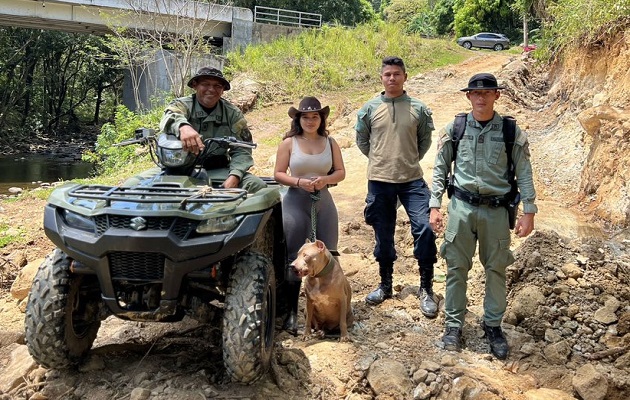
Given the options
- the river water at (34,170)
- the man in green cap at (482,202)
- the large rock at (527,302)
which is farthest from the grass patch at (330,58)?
the man in green cap at (482,202)

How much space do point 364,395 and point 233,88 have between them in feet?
57.3

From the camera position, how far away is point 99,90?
38.0m

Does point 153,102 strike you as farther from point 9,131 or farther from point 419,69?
point 9,131

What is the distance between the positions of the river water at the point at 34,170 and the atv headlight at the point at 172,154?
40.0ft

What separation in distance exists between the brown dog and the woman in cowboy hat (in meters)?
0.23

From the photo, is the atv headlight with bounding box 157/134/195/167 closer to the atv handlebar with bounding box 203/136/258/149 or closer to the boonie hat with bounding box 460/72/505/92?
the atv handlebar with bounding box 203/136/258/149

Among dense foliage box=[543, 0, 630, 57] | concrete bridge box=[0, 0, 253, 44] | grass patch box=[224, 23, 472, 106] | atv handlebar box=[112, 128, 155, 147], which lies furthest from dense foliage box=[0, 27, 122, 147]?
atv handlebar box=[112, 128, 155, 147]

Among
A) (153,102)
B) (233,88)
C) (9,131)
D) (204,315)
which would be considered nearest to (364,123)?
(204,315)

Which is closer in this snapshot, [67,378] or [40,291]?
[40,291]

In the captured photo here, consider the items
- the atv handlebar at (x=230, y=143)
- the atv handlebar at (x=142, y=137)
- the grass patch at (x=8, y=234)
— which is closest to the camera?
the atv handlebar at (x=230, y=143)

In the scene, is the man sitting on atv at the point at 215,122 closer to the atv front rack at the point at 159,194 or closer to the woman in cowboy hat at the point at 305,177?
the woman in cowboy hat at the point at 305,177

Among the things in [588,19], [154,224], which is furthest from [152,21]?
[154,224]

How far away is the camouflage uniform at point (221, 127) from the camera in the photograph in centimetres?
382

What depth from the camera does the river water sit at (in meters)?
16.3
